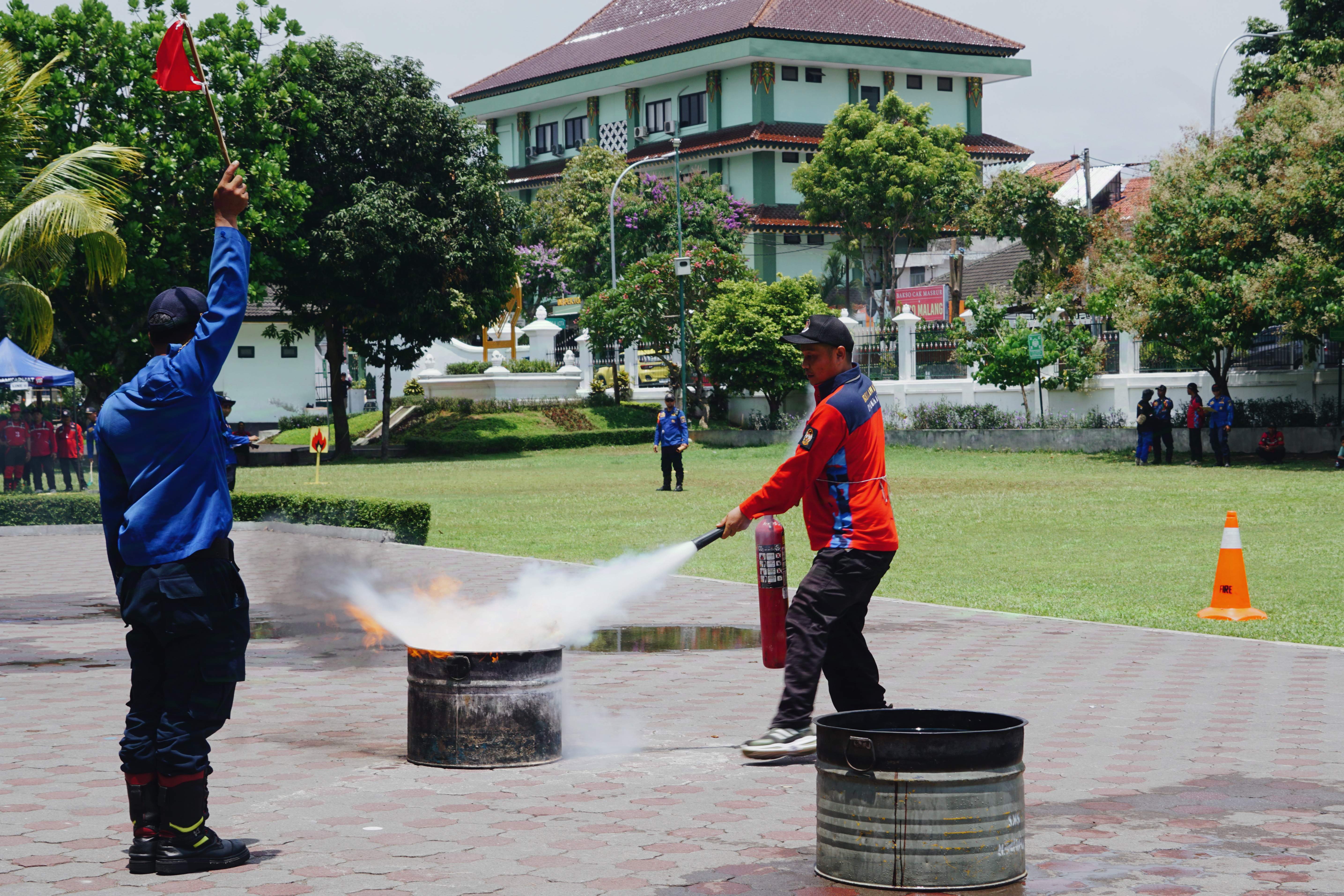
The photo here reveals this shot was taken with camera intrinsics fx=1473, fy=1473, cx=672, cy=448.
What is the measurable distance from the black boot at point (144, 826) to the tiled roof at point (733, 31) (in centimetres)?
6581

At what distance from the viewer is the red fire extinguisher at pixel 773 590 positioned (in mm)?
6949

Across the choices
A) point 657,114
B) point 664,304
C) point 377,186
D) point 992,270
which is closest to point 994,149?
point 992,270

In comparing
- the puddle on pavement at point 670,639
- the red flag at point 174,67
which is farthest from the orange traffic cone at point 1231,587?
the red flag at point 174,67

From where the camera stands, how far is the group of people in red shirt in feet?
100

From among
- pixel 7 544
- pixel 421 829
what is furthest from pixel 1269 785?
pixel 7 544

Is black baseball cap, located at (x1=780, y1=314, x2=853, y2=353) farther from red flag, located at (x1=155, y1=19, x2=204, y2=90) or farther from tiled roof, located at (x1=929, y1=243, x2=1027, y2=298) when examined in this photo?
tiled roof, located at (x1=929, y1=243, x2=1027, y2=298)

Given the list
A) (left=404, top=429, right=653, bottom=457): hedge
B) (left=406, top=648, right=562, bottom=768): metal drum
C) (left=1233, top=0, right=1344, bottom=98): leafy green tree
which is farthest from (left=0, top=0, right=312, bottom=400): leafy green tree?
(left=406, top=648, right=562, bottom=768): metal drum

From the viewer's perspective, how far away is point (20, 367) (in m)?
29.6

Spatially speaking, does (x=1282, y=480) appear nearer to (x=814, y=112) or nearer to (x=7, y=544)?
(x=7, y=544)

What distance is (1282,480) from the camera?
87.8 feet

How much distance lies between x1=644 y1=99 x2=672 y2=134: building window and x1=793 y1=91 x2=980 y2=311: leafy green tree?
36.9 feet

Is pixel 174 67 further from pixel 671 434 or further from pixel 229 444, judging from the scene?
pixel 671 434

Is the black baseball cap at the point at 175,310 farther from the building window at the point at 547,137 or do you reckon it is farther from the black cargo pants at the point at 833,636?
the building window at the point at 547,137

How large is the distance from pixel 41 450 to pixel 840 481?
93.0 feet
